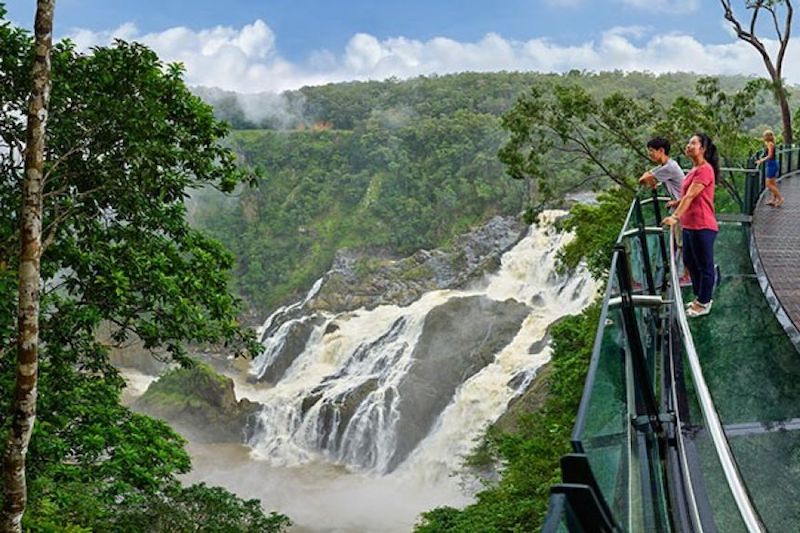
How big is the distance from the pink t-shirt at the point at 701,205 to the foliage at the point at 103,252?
557 centimetres

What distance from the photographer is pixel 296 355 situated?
115ft

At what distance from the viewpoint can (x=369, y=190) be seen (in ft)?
194

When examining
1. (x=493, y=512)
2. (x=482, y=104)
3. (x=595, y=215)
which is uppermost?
(x=482, y=104)

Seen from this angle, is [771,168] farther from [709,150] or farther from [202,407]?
[202,407]

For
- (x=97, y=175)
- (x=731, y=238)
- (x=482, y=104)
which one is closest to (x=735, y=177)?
(x=731, y=238)

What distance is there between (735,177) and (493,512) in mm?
6362

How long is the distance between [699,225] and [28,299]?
17.7 feet

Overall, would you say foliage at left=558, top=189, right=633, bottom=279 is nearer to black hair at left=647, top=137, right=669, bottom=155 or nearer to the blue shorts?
the blue shorts

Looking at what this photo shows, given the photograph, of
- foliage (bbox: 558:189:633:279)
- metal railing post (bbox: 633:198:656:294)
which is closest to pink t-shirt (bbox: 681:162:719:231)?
metal railing post (bbox: 633:198:656:294)

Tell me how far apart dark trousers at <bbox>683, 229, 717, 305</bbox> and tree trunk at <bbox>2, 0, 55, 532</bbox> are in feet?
17.3

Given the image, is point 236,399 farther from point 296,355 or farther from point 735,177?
point 735,177

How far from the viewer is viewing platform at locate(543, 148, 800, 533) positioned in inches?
70.3

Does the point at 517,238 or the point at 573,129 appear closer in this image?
the point at 573,129

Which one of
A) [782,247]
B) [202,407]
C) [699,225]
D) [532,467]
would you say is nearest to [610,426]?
[699,225]
